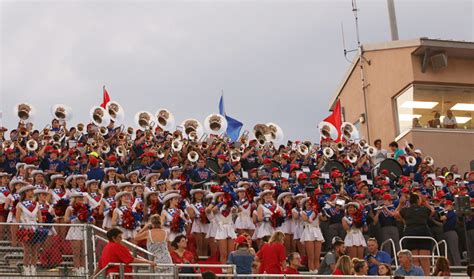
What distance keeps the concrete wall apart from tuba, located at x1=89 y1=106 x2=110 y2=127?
30.7 ft

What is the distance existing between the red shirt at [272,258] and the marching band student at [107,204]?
3.05m

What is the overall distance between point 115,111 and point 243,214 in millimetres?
9523

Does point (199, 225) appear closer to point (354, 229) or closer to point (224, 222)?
point (224, 222)

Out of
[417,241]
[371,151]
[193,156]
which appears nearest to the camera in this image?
[417,241]

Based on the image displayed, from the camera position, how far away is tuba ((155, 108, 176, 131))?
27656 mm

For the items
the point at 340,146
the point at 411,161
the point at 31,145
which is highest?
the point at 340,146

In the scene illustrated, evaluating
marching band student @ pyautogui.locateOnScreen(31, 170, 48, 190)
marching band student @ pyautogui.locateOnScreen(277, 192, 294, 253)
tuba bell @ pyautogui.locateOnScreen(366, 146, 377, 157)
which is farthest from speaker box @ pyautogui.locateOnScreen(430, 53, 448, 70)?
marching band student @ pyautogui.locateOnScreen(31, 170, 48, 190)

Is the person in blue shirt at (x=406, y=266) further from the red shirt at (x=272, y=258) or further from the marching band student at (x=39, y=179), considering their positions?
the marching band student at (x=39, y=179)

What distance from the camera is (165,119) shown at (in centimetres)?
2780

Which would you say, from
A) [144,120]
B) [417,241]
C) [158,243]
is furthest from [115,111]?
[158,243]

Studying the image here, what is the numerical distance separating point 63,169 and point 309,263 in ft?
18.0

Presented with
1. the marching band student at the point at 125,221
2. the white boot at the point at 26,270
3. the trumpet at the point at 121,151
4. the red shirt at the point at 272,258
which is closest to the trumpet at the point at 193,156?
the trumpet at the point at 121,151

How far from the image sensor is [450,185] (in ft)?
70.9

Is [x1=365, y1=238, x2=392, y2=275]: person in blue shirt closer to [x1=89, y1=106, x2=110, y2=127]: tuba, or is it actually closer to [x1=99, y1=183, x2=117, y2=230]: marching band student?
[x1=99, y1=183, x2=117, y2=230]: marching band student
